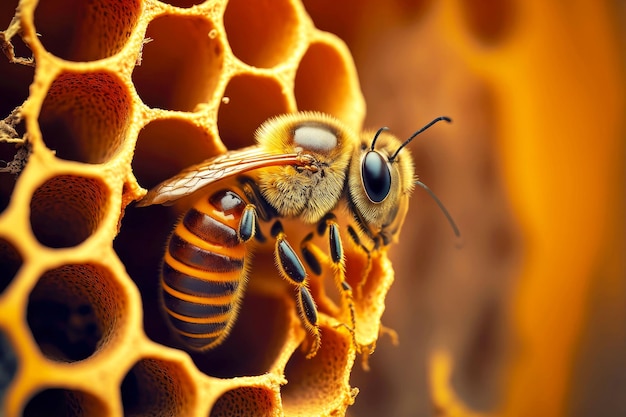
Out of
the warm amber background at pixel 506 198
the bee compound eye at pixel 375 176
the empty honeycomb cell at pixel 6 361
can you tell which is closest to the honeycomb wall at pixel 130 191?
the empty honeycomb cell at pixel 6 361

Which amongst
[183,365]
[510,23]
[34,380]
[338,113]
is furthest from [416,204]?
[34,380]

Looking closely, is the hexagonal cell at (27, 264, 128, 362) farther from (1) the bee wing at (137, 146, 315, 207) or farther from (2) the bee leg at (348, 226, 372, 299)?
(2) the bee leg at (348, 226, 372, 299)

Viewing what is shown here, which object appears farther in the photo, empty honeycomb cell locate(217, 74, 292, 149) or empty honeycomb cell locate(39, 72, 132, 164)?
empty honeycomb cell locate(217, 74, 292, 149)

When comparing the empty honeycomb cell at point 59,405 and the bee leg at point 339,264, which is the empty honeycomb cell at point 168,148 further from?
the empty honeycomb cell at point 59,405

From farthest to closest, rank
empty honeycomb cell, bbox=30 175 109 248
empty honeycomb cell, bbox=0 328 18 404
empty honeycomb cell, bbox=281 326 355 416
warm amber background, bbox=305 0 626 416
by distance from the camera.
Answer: warm amber background, bbox=305 0 626 416
empty honeycomb cell, bbox=281 326 355 416
empty honeycomb cell, bbox=30 175 109 248
empty honeycomb cell, bbox=0 328 18 404

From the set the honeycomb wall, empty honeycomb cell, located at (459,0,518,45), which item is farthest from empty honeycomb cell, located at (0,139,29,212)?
empty honeycomb cell, located at (459,0,518,45)

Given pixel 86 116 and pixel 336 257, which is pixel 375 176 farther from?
pixel 86 116

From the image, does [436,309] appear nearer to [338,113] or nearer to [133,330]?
[338,113]
